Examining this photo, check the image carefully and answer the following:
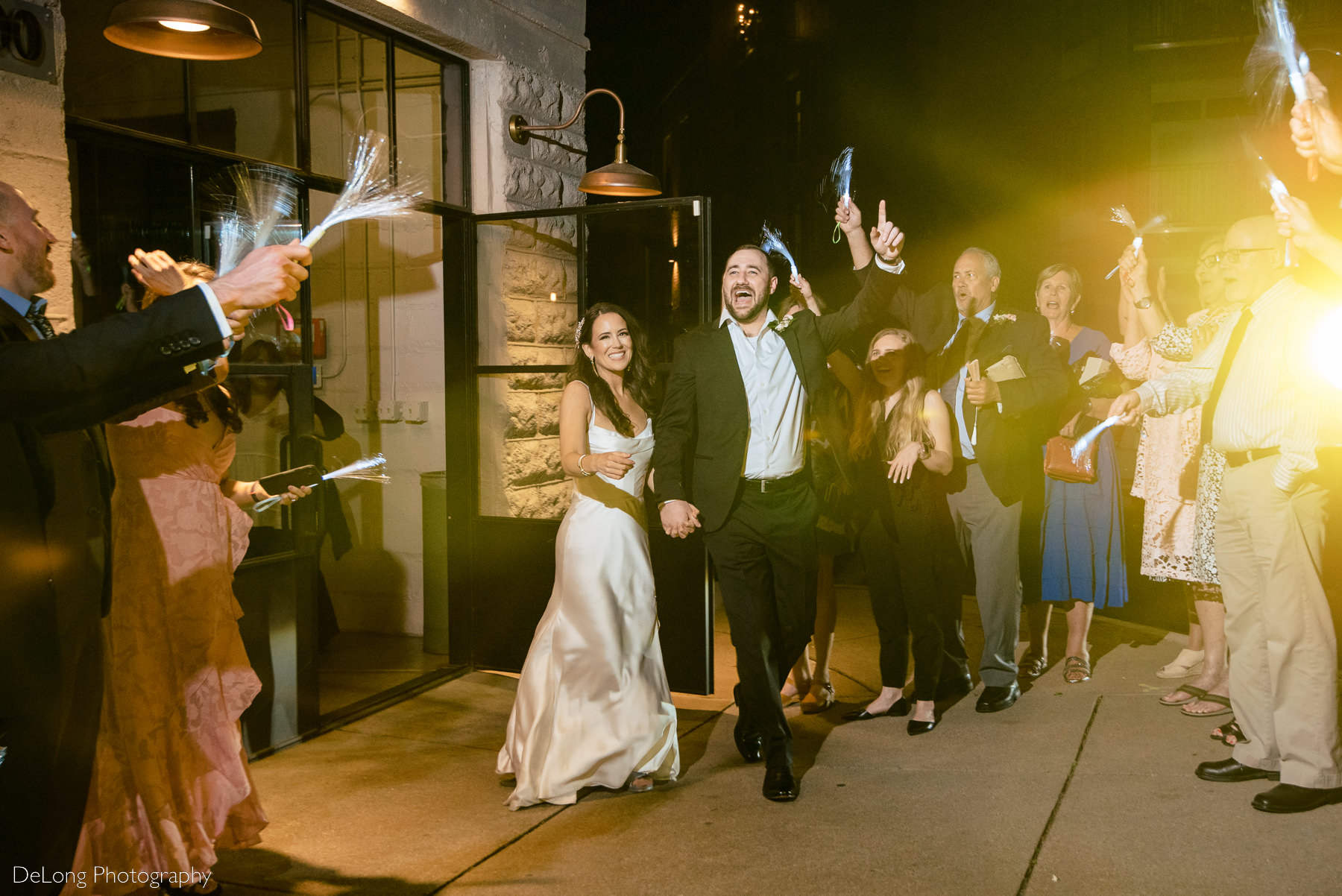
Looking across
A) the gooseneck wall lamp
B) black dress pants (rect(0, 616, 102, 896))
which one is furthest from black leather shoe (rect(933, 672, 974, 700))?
black dress pants (rect(0, 616, 102, 896))

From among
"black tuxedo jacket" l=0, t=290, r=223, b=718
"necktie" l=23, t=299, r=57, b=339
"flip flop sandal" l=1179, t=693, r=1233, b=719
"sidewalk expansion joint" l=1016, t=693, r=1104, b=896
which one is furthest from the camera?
"flip flop sandal" l=1179, t=693, r=1233, b=719

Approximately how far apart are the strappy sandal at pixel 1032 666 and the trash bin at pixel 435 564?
3.54m

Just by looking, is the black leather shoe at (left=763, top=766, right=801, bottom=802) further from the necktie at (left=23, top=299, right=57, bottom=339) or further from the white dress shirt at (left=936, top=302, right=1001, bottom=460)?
the necktie at (left=23, top=299, right=57, bottom=339)

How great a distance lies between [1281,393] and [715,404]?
2138 millimetres

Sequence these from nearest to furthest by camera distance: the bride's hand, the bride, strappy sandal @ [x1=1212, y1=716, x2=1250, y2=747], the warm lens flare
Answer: the warm lens flare → the bride's hand → the bride → strappy sandal @ [x1=1212, y1=716, x2=1250, y2=747]

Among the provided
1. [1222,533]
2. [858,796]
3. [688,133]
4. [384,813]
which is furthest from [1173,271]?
[384,813]

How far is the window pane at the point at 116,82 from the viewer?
12.8ft

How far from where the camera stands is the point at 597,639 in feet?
13.1

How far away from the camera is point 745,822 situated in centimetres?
371

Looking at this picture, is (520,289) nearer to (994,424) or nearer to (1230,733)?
(994,424)

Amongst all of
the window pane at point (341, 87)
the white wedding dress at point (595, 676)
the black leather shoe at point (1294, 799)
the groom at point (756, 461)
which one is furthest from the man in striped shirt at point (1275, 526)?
the window pane at point (341, 87)

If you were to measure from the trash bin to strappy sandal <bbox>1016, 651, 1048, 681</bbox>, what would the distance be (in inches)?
139

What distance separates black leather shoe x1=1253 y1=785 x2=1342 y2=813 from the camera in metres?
3.67

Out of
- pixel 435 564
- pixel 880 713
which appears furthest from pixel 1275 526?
pixel 435 564
